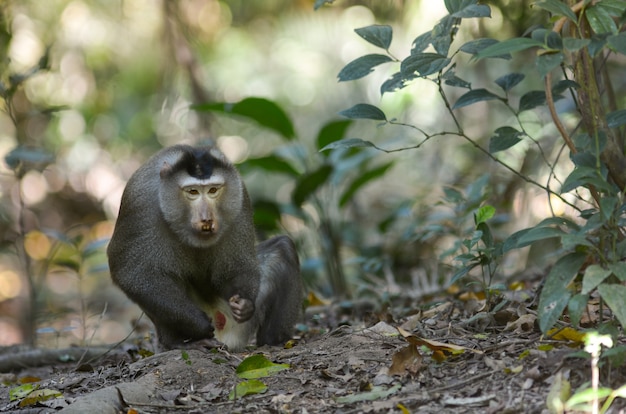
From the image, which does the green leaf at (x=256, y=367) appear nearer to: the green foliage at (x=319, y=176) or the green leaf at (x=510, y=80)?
the green leaf at (x=510, y=80)

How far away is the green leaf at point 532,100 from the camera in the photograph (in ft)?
14.8

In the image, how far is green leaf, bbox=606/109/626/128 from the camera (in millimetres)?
3956

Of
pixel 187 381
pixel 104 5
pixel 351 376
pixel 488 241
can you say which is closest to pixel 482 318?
pixel 488 241

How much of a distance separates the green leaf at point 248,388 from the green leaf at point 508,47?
1985 mm

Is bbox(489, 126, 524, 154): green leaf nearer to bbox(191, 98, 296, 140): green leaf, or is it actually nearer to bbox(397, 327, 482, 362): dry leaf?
bbox(397, 327, 482, 362): dry leaf

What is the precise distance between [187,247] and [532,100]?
2463mm

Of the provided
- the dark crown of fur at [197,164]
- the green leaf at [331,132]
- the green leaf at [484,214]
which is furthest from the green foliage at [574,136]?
the green leaf at [331,132]

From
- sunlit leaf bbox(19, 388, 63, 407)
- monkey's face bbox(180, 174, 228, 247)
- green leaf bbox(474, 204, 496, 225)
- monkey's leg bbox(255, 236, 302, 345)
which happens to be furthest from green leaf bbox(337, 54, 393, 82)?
sunlit leaf bbox(19, 388, 63, 407)

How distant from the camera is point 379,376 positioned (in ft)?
13.1

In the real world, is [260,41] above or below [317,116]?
above

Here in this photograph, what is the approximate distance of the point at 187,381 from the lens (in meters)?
4.32

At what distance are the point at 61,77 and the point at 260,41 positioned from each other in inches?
139

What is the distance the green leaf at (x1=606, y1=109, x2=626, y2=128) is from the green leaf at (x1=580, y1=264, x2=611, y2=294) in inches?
38.8

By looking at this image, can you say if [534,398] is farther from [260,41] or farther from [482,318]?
[260,41]
